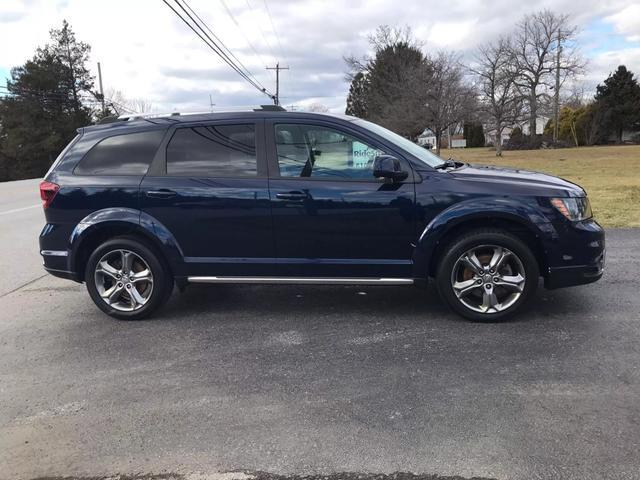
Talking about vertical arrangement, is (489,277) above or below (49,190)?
below

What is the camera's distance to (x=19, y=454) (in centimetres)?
314

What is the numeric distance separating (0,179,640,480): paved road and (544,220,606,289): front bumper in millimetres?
400

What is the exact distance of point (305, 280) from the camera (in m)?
5.02

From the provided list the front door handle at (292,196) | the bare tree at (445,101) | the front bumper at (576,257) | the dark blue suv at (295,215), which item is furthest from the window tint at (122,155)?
the bare tree at (445,101)

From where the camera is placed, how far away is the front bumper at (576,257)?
4652mm

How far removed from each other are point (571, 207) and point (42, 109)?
2579 inches

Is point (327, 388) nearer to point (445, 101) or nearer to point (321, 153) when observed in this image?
point (321, 153)

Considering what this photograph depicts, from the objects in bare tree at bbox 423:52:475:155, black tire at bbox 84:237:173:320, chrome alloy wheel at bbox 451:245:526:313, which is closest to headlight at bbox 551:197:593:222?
chrome alloy wheel at bbox 451:245:526:313

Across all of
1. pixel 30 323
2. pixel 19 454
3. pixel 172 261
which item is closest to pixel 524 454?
pixel 19 454

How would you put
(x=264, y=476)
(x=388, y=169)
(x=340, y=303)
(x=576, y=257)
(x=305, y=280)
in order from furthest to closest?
(x=340, y=303)
(x=305, y=280)
(x=576, y=257)
(x=388, y=169)
(x=264, y=476)

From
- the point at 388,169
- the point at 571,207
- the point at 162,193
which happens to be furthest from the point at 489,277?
the point at 162,193

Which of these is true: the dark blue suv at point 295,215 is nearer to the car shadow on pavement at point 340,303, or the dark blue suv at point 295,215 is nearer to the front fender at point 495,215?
the front fender at point 495,215

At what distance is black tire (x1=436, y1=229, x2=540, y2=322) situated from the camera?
4.70 m

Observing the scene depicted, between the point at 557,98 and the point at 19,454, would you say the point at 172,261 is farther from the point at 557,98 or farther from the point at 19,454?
the point at 557,98
